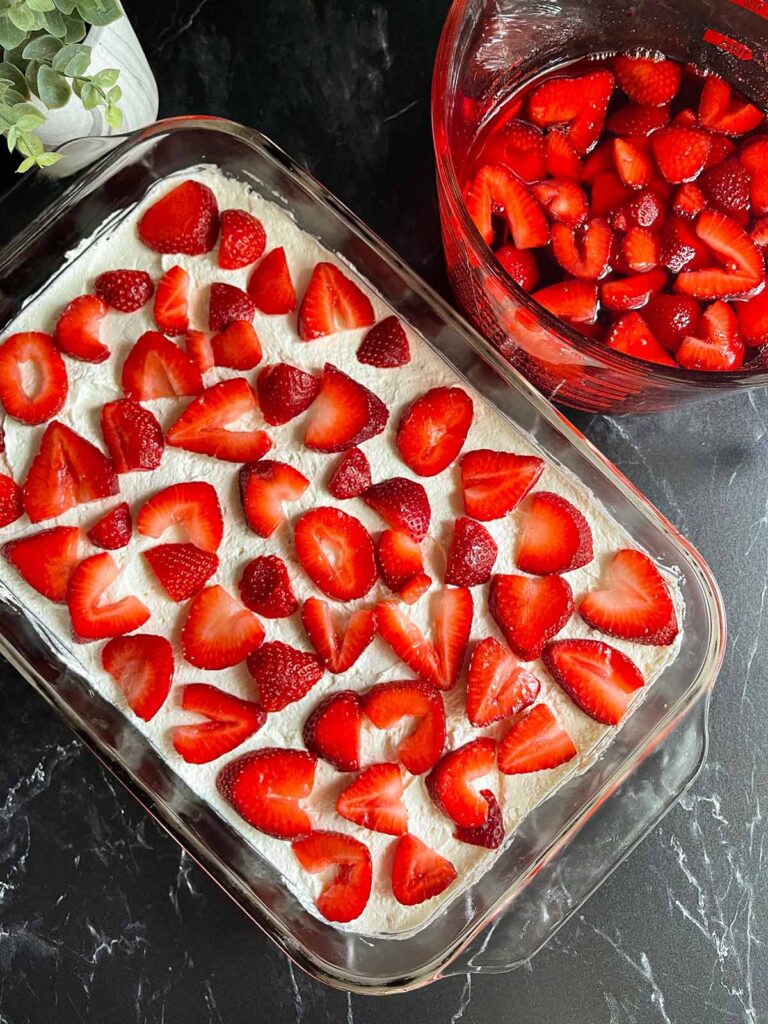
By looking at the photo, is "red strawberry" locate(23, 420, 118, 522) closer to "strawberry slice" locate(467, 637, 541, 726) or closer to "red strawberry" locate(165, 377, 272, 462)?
"red strawberry" locate(165, 377, 272, 462)

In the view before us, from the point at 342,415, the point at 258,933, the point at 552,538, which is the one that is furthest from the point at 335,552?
the point at 258,933

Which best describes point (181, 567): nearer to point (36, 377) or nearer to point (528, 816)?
point (36, 377)

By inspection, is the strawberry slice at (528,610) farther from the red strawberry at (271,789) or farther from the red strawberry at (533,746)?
the red strawberry at (271,789)

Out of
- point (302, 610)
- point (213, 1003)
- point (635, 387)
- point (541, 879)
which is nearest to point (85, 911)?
point (213, 1003)

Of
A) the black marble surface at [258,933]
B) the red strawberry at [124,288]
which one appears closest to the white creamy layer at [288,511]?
the red strawberry at [124,288]

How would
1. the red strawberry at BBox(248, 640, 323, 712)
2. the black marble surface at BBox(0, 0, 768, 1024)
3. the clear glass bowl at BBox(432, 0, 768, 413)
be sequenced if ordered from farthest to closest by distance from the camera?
the black marble surface at BBox(0, 0, 768, 1024)
the red strawberry at BBox(248, 640, 323, 712)
the clear glass bowl at BBox(432, 0, 768, 413)

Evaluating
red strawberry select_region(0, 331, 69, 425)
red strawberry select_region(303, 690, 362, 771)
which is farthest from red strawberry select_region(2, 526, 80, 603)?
red strawberry select_region(303, 690, 362, 771)
